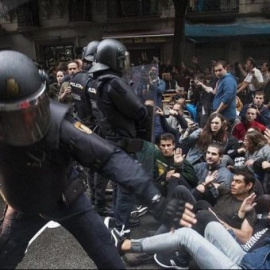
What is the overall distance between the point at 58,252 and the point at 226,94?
9.70 ft

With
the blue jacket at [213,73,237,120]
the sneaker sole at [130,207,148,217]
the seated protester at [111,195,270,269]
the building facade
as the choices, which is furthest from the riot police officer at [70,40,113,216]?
the building facade

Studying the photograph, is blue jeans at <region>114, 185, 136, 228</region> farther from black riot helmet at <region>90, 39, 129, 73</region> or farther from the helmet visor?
the helmet visor

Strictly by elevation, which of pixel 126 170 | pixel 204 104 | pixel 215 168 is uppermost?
pixel 126 170

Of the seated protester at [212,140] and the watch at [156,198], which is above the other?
the watch at [156,198]

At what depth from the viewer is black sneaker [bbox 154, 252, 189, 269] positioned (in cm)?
→ 264

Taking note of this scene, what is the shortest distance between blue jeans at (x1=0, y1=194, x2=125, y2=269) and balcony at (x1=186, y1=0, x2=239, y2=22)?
14.7m

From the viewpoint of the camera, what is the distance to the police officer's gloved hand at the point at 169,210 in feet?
5.41

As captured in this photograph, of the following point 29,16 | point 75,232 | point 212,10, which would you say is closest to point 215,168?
point 75,232

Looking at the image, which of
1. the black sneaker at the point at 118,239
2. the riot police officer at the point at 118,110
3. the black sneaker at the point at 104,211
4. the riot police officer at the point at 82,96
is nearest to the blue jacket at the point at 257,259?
the black sneaker at the point at 118,239

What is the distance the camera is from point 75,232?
1.91 m

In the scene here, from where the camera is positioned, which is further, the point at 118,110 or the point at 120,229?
the point at 120,229

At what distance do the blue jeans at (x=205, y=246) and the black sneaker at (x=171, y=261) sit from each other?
117 millimetres

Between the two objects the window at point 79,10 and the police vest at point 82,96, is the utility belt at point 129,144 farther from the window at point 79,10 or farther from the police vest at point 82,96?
the window at point 79,10

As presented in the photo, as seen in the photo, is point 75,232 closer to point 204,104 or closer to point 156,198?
point 156,198
